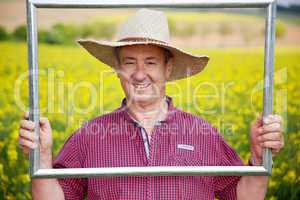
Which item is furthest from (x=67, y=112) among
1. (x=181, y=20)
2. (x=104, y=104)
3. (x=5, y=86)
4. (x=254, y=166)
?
(x=254, y=166)

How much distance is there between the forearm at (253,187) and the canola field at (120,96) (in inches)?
Result: 22.5

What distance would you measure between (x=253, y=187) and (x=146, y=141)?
374 mm

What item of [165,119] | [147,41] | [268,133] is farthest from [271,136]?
[147,41]

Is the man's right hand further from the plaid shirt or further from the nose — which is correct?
the nose

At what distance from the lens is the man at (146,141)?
5.65 ft

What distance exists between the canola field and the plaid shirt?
470mm

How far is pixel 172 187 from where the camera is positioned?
1734 mm

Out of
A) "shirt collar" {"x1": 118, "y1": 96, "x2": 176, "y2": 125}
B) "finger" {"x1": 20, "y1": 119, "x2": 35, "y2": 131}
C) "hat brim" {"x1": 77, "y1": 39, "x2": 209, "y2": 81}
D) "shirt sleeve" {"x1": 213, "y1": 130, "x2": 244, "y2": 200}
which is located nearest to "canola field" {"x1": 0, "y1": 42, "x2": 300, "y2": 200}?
"hat brim" {"x1": 77, "y1": 39, "x2": 209, "y2": 81}

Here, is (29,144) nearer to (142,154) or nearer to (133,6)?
(142,154)

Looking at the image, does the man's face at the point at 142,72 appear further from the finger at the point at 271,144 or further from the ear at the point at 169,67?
the finger at the point at 271,144

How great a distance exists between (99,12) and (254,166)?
1.05m

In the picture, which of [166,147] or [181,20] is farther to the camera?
[181,20]

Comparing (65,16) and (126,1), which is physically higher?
(65,16)

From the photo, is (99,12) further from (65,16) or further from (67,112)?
(67,112)
